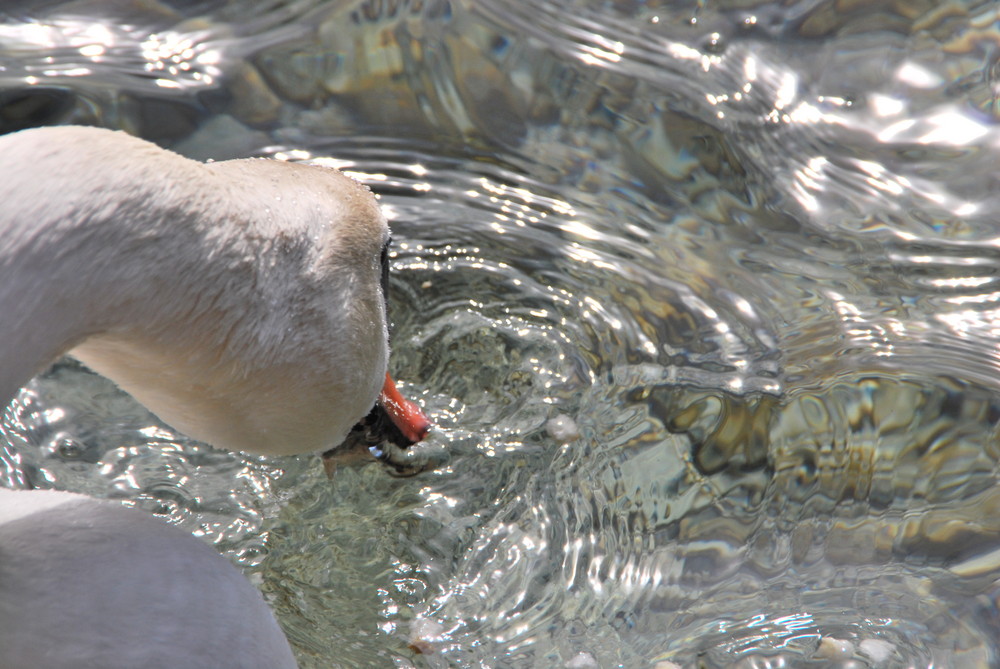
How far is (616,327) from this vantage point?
299 centimetres

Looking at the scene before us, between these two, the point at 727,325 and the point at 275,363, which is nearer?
the point at 275,363

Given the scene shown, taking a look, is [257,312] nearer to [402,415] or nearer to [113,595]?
[113,595]

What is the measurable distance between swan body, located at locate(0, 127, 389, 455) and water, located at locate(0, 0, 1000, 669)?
61cm

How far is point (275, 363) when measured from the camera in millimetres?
1807

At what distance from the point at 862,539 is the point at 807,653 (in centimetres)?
37

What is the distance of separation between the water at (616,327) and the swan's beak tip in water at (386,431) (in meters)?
0.13

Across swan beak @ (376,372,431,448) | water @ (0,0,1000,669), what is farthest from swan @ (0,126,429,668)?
water @ (0,0,1000,669)

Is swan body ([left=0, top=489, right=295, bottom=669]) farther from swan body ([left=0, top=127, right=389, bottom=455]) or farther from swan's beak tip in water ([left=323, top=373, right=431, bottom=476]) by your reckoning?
swan's beak tip in water ([left=323, top=373, right=431, bottom=476])

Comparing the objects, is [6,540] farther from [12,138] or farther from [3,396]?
[12,138]

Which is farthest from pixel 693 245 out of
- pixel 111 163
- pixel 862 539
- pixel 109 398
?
pixel 111 163

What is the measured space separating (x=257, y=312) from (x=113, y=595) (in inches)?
17.8

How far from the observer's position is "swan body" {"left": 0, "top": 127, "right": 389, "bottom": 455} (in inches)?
57.6

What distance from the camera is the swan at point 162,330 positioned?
1474 millimetres

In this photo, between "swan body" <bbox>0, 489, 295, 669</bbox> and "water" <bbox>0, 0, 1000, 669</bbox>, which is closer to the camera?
"swan body" <bbox>0, 489, 295, 669</bbox>
